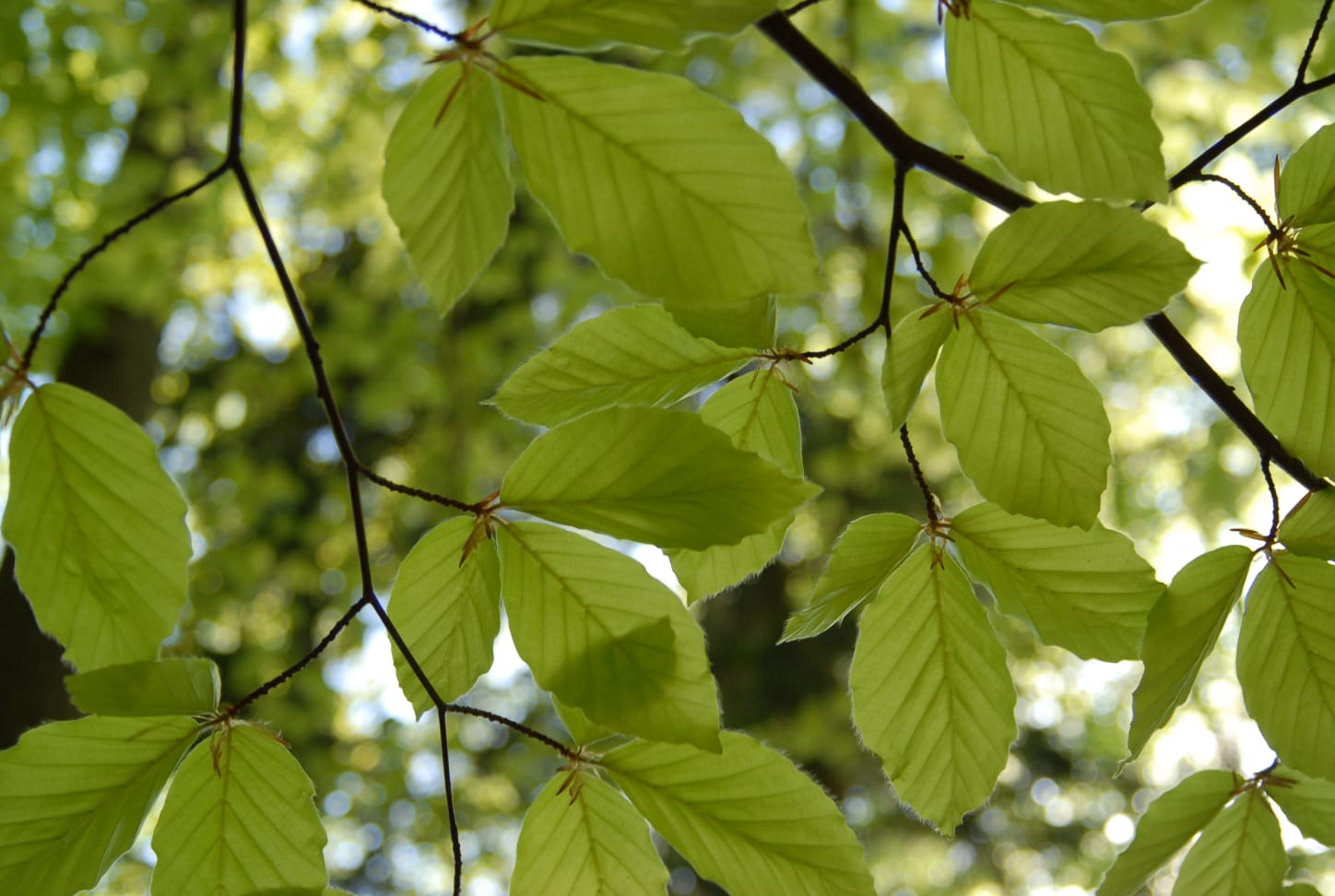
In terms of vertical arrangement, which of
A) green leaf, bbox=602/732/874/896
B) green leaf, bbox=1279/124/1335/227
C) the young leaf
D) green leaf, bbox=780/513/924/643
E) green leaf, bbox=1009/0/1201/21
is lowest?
green leaf, bbox=602/732/874/896

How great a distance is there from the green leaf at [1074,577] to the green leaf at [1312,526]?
67mm

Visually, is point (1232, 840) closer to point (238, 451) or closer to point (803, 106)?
point (803, 106)

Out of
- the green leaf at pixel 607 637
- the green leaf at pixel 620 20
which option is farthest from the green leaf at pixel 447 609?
the green leaf at pixel 620 20

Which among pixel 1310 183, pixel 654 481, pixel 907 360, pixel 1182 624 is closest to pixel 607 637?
pixel 654 481

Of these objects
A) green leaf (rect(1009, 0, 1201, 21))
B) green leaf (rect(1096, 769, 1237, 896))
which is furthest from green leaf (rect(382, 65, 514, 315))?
green leaf (rect(1096, 769, 1237, 896))

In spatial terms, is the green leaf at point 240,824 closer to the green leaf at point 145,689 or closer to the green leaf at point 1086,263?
the green leaf at point 145,689

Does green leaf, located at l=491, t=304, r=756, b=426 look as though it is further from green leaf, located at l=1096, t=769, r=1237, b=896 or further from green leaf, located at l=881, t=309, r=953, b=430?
green leaf, located at l=1096, t=769, r=1237, b=896

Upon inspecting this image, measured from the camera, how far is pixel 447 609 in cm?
51

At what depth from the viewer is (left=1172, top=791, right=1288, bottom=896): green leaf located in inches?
22.5

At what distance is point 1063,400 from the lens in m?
0.48

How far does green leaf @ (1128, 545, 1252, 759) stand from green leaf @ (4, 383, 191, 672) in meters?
0.51

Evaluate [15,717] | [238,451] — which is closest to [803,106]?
[238,451]

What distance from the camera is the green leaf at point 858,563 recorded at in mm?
505

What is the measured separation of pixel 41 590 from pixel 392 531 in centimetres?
456
